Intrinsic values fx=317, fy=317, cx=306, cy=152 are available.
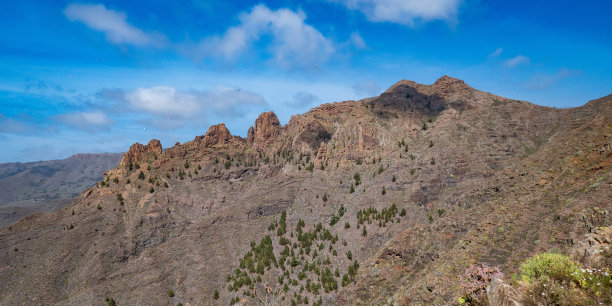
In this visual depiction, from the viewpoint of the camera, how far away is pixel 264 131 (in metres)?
162

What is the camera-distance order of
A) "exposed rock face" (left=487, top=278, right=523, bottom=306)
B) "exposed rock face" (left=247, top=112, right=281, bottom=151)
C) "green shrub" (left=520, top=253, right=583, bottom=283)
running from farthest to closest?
1. "exposed rock face" (left=247, top=112, right=281, bottom=151)
2. "exposed rock face" (left=487, top=278, right=523, bottom=306)
3. "green shrub" (left=520, top=253, right=583, bottom=283)

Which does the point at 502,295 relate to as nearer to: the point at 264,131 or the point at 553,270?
the point at 553,270

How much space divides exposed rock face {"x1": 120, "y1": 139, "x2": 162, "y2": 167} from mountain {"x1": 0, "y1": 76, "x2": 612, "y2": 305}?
2.78 ft

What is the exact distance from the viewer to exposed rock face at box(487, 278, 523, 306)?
1798 centimetres

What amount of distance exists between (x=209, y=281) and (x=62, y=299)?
3806cm

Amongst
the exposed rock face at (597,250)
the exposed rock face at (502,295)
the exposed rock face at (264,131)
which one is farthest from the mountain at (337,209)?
the exposed rock face at (502,295)

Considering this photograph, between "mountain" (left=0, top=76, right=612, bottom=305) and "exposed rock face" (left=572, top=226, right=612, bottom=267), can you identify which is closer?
"exposed rock face" (left=572, top=226, right=612, bottom=267)

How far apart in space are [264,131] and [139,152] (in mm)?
58287

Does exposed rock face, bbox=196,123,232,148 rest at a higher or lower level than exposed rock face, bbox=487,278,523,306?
higher

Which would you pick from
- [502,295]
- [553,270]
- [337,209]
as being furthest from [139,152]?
[553,270]

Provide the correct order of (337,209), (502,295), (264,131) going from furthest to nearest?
(264,131)
(337,209)
(502,295)

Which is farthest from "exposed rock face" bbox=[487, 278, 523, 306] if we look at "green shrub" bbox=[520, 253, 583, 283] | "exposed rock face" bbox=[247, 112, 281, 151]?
"exposed rock face" bbox=[247, 112, 281, 151]

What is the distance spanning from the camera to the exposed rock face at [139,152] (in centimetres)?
13912

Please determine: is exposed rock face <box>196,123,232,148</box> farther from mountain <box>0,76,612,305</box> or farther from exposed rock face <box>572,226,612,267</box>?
exposed rock face <box>572,226,612,267</box>
